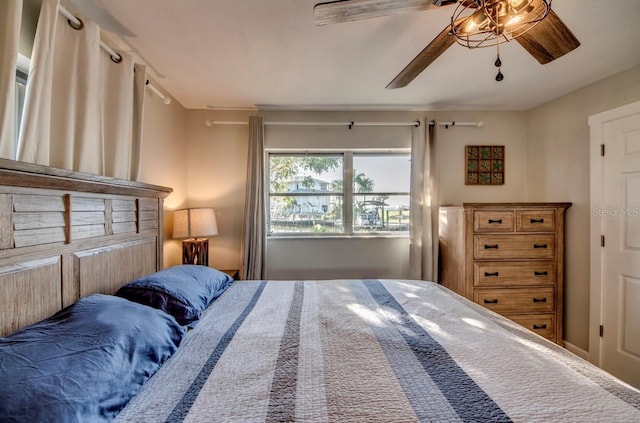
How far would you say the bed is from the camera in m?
0.68

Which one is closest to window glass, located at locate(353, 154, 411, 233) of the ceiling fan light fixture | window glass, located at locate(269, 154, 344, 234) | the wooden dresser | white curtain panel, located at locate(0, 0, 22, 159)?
window glass, located at locate(269, 154, 344, 234)

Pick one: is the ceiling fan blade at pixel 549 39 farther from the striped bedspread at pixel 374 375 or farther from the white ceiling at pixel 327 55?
the striped bedspread at pixel 374 375

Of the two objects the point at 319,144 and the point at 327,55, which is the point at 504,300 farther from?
the point at 327,55

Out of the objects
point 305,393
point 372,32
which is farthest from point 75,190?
point 372,32

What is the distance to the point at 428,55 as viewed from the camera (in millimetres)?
1524

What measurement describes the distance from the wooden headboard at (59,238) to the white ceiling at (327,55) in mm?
1012

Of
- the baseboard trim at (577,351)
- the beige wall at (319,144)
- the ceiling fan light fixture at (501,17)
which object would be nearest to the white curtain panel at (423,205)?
the beige wall at (319,144)

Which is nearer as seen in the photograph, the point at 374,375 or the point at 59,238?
the point at 374,375

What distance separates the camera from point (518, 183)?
310cm

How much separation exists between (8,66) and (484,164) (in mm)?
3743

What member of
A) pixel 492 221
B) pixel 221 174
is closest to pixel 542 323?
pixel 492 221

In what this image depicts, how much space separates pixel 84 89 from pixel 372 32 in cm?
170

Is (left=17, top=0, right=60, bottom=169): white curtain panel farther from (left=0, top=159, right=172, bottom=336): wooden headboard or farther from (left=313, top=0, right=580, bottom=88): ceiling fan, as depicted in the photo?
(left=313, top=0, right=580, bottom=88): ceiling fan

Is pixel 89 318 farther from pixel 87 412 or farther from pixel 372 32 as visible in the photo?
pixel 372 32
